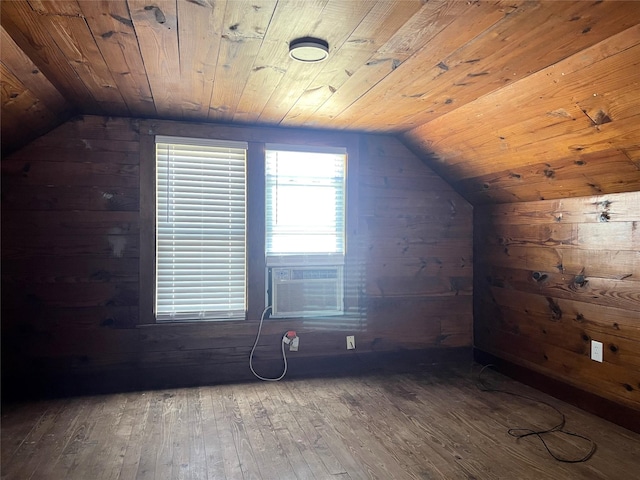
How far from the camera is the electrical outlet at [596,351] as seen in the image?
2.88 meters

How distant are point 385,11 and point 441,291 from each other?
2806mm

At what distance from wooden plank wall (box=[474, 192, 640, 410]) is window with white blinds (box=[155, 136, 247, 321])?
220 centimetres

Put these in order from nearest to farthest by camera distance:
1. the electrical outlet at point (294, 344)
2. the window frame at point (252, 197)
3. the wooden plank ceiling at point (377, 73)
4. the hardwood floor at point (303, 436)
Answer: the wooden plank ceiling at point (377, 73)
the hardwood floor at point (303, 436)
the window frame at point (252, 197)
the electrical outlet at point (294, 344)

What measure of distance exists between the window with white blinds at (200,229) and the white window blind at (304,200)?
250mm

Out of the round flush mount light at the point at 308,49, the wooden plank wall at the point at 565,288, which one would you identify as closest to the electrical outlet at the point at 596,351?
the wooden plank wall at the point at 565,288

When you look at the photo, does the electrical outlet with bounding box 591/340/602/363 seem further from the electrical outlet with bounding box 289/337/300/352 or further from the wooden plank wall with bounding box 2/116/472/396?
the electrical outlet with bounding box 289/337/300/352

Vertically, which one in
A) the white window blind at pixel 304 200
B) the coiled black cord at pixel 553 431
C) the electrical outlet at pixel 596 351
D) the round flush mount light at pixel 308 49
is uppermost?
the round flush mount light at pixel 308 49

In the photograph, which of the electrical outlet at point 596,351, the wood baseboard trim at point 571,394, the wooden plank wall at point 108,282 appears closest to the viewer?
the wood baseboard trim at point 571,394

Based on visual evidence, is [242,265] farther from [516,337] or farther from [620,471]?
[620,471]

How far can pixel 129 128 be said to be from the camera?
10.9 ft

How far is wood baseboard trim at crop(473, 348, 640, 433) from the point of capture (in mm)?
2676

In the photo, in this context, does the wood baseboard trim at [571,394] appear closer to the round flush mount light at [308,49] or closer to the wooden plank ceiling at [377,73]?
the wooden plank ceiling at [377,73]

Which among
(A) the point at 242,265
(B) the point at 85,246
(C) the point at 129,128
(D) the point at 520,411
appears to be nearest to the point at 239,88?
(C) the point at 129,128

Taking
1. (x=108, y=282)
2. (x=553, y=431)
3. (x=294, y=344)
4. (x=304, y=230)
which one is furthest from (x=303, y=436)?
(x=108, y=282)
